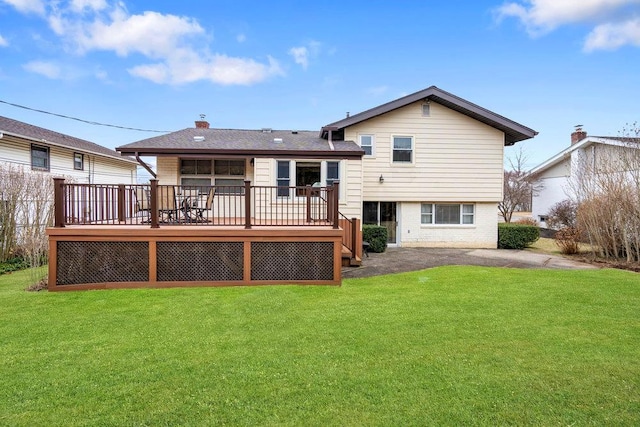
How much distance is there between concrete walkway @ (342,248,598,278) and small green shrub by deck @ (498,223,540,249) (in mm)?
1122

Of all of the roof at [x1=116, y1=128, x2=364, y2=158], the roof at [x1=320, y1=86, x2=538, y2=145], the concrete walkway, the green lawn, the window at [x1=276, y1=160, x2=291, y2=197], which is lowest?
the green lawn

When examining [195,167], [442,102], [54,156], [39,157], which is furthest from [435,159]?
[54,156]

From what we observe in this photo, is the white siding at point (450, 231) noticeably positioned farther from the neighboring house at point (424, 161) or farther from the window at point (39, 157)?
A: the window at point (39, 157)

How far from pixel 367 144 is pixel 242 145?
15.3 feet

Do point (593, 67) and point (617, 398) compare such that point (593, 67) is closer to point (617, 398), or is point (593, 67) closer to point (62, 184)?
point (617, 398)

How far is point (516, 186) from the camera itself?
2475 centimetres

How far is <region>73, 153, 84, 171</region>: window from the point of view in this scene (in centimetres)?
1841

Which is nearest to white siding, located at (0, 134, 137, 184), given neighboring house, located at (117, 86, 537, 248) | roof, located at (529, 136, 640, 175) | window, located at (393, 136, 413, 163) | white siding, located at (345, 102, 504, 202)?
neighboring house, located at (117, 86, 537, 248)

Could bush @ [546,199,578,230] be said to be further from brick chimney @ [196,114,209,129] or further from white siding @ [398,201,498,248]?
brick chimney @ [196,114,209,129]

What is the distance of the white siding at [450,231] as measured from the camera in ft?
46.1

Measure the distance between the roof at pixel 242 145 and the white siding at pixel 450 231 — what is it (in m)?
3.75

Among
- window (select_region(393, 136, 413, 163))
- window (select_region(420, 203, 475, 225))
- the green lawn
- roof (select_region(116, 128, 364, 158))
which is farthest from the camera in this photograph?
window (select_region(420, 203, 475, 225))

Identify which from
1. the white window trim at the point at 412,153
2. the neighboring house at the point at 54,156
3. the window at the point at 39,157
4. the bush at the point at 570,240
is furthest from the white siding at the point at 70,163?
the bush at the point at 570,240

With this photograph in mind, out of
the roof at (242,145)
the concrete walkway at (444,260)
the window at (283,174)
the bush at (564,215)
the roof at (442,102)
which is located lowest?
the concrete walkway at (444,260)
